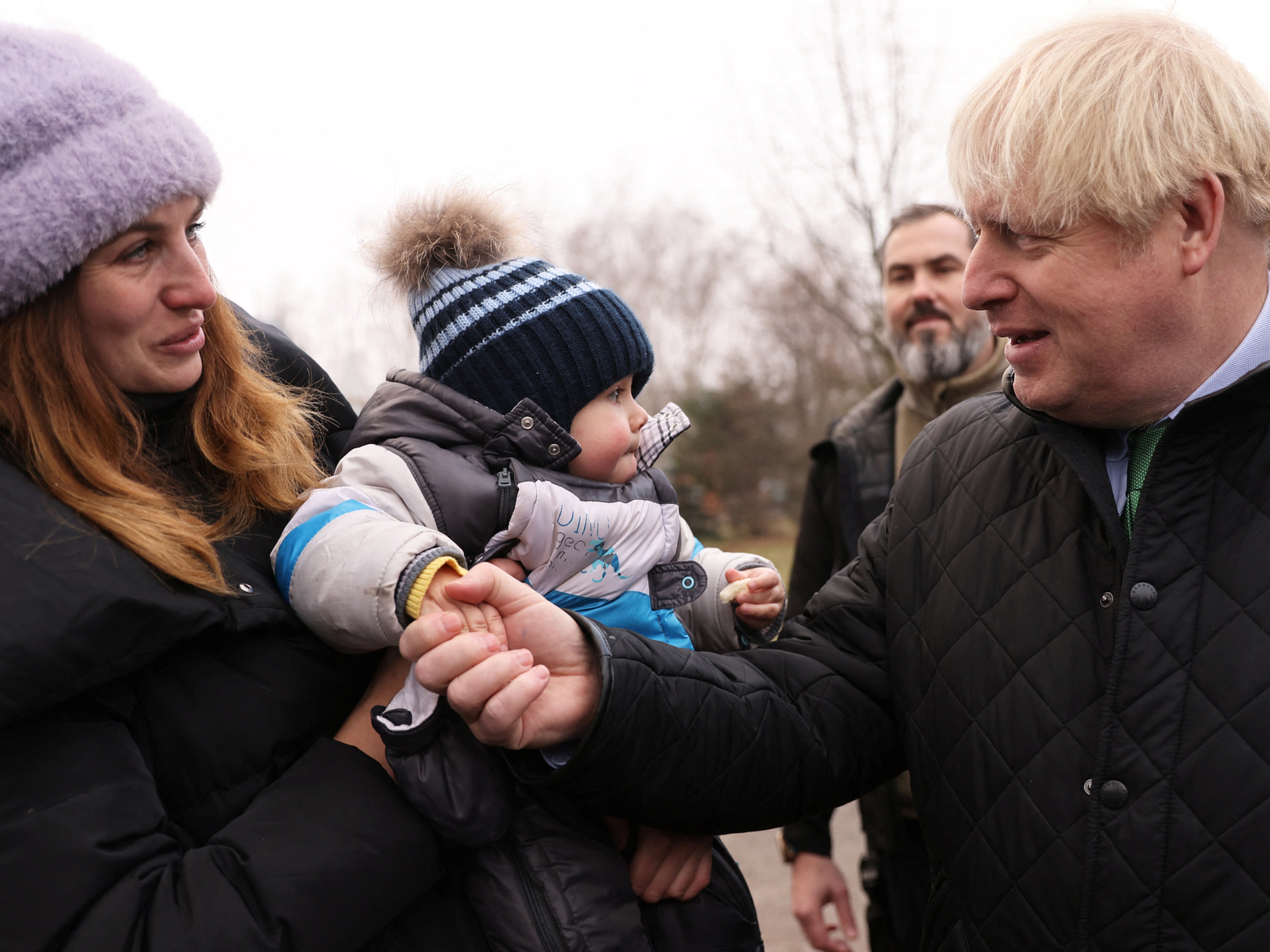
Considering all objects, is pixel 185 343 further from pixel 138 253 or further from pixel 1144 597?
pixel 1144 597

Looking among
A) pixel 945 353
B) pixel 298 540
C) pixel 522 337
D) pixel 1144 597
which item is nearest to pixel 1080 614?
pixel 1144 597

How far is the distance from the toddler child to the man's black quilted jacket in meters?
0.14

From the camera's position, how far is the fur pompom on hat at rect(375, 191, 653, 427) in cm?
213

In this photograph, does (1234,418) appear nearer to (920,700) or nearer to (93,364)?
(920,700)

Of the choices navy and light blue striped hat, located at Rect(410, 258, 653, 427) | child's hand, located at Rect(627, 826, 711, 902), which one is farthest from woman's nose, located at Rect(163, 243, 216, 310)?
child's hand, located at Rect(627, 826, 711, 902)

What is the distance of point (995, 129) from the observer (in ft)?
5.76

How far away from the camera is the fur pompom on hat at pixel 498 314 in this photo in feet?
6.98

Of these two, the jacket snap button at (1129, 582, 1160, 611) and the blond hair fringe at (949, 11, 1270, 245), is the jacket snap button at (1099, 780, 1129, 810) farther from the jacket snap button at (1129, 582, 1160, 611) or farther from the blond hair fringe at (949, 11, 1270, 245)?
the blond hair fringe at (949, 11, 1270, 245)

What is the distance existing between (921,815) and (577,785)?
0.71m

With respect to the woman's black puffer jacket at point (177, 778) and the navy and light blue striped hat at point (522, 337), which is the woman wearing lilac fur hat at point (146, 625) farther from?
the navy and light blue striped hat at point (522, 337)

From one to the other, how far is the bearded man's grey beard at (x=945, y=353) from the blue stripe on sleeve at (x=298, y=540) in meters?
2.47

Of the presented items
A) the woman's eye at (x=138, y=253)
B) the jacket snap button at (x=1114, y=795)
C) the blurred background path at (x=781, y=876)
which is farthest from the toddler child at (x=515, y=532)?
the blurred background path at (x=781, y=876)

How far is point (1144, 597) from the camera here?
1603 millimetres

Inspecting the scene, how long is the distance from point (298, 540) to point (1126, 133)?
4.96 feet
